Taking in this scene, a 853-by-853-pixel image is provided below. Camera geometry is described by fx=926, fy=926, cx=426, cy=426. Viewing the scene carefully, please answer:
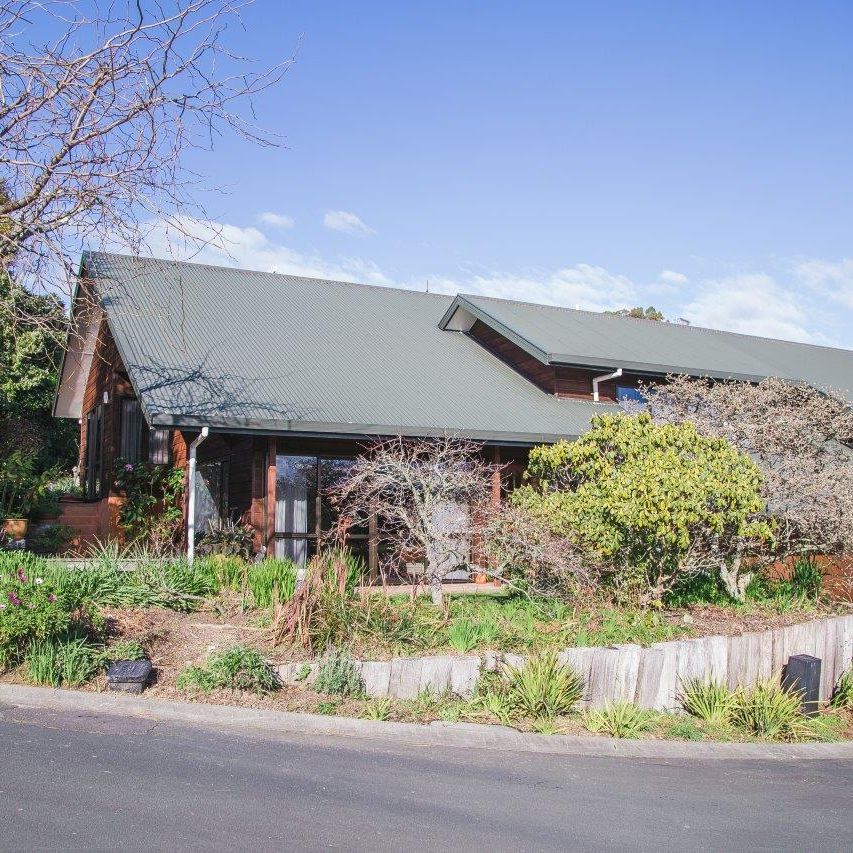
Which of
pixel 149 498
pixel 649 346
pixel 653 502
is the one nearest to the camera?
pixel 653 502

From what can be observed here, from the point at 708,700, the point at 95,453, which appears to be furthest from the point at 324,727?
the point at 95,453

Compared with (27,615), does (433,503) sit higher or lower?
higher

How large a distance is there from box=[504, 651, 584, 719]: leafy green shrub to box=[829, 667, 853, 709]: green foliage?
380cm

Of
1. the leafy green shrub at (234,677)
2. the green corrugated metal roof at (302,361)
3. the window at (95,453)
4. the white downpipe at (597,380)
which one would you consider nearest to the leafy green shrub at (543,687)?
the leafy green shrub at (234,677)

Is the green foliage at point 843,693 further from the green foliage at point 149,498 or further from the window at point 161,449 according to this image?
the window at point 161,449

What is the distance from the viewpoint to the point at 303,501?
15414 mm

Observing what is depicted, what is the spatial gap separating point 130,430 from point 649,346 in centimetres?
1142

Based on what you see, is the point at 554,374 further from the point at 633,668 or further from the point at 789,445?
the point at 633,668

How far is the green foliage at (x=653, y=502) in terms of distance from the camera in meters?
10.3

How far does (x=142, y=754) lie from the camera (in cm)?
622

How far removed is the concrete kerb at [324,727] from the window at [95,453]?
12.1 m

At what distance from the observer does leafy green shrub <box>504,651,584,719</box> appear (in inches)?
319

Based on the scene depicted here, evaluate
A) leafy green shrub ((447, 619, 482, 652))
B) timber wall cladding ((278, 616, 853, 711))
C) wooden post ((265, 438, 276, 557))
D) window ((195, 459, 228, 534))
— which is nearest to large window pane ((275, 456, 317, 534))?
wooden post ((265, 438, 276, 557))

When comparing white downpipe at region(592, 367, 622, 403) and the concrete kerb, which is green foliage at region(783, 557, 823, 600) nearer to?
white downpipe at region(592, 367, 622, 403)
